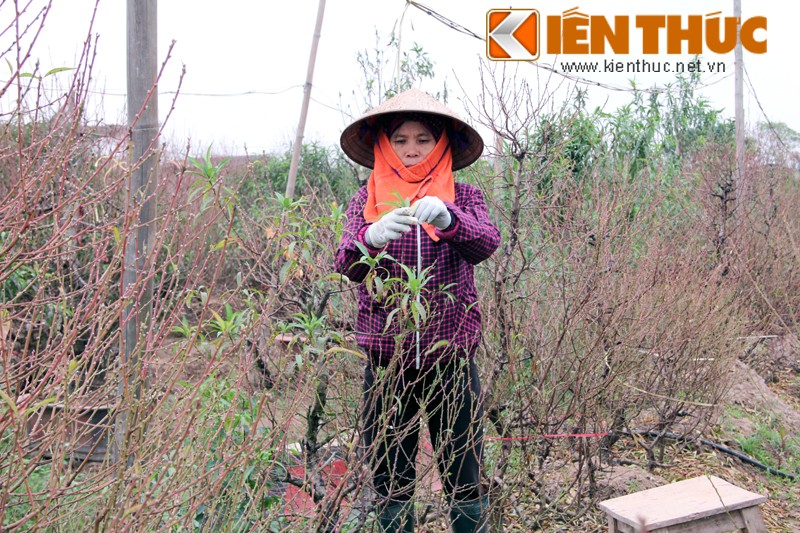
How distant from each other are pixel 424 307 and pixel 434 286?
10 cm

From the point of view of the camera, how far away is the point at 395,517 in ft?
7.73

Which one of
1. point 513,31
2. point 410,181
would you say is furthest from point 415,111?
point 513,31

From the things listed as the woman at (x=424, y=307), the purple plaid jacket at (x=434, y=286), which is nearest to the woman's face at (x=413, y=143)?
the woman at (x=424, y=307)

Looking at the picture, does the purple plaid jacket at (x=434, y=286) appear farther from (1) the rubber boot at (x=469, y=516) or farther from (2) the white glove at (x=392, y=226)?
(1) the rubber boot at (x=469, y=516)

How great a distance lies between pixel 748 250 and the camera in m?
6.08

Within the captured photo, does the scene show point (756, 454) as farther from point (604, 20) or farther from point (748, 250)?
point (604, 20)

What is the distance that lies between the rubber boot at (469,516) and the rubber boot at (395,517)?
6.1 inches

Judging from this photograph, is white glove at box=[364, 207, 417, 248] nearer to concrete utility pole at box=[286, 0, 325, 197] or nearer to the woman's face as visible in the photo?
the woman's face

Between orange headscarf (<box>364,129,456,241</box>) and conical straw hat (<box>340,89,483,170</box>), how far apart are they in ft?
0.37

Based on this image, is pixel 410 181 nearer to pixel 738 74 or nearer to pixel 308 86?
pixel 308 86

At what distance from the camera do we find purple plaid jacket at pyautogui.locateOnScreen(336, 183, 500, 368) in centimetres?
230

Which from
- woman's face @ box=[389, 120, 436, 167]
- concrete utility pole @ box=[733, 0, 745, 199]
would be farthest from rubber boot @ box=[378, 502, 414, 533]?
concrete utility pole @ box=[733, 0, 745, 199]

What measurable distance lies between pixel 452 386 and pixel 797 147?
1097cm

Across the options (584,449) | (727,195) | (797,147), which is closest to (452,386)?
(584,449)
